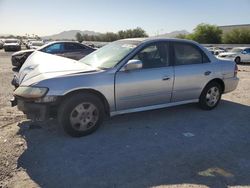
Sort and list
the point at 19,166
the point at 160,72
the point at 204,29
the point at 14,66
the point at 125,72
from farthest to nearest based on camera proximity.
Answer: the point at 204,29 → the point at 14,66 → the point at 160,72 → the point at 125,72 → the point at 19,166

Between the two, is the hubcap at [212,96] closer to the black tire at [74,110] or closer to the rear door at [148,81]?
the rear door at [148,81]

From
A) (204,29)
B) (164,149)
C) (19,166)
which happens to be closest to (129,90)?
(164,149)

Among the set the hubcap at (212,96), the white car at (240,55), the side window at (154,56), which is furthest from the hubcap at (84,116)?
the white car at (240,55)

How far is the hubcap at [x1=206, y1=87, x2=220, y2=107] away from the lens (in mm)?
6776

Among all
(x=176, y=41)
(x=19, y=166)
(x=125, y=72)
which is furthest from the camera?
(x=176, y=41)

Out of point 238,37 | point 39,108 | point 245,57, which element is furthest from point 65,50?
point 238,37

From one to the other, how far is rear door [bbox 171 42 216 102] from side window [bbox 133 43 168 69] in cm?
23

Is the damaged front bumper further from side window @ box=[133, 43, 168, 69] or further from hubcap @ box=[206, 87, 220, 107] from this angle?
hubcap @ box=[206, 87, 220, 107]

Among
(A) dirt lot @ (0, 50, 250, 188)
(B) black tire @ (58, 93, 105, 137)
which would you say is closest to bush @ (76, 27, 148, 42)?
(A) dirt lot @ (0, 50, 250, 188)

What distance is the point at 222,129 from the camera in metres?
5.62

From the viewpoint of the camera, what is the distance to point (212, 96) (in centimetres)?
686

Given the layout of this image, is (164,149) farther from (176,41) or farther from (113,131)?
(176,41)

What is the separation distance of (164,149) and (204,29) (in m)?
56.7

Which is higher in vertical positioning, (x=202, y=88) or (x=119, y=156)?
(x=202, y=88)
